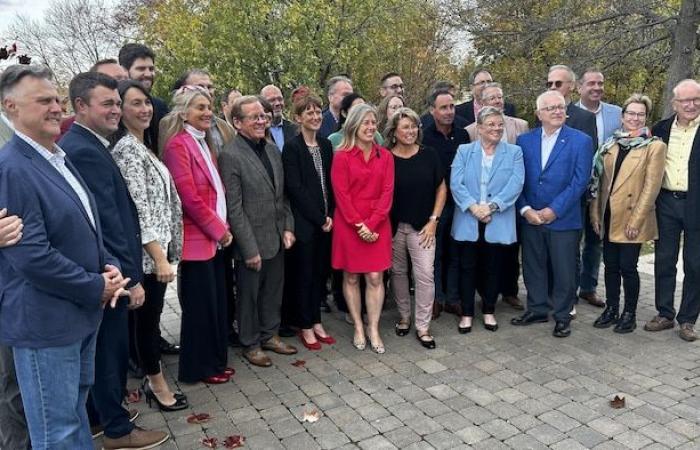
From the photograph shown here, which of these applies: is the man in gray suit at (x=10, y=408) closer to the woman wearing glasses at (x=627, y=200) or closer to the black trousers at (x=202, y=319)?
the black trousers at (x=202, y=319)

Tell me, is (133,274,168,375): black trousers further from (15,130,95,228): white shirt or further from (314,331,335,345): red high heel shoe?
(314,331,335,345): red high heel shoe

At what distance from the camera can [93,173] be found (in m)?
3.11

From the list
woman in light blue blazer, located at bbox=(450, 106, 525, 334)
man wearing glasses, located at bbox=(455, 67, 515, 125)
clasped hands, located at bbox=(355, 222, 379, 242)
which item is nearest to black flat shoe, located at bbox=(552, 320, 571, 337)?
woman in light blue blazer, located at bbox=(450, 106, 525, 334)

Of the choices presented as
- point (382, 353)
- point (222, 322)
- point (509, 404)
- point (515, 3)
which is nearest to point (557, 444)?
point (509, 404)

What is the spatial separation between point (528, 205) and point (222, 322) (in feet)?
9.45


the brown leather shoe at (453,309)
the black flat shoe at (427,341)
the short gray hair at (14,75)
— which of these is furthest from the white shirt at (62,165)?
the brown leather shoe at (453,309)

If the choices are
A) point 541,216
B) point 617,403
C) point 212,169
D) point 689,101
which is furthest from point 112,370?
point 689,101

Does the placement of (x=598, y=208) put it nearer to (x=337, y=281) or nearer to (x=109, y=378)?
(x=337, y=281)

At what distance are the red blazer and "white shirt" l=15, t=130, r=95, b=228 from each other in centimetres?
120

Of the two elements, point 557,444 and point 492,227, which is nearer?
point 557,444

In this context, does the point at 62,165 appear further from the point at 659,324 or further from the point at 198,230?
the point at 659,324

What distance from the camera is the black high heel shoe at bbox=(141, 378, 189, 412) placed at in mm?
4043

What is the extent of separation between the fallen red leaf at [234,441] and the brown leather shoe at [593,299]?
13.1ft

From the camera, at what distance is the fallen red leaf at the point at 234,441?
3.58 meters
